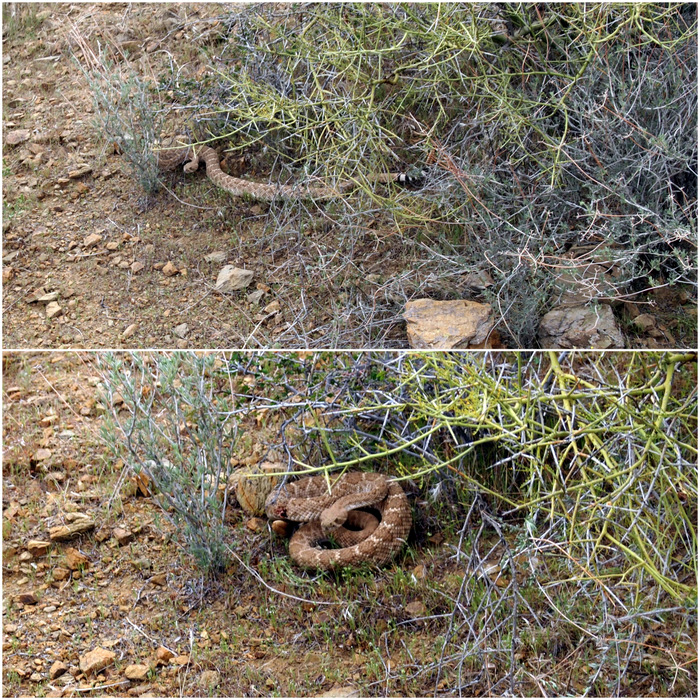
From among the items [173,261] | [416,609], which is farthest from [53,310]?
[416,609]

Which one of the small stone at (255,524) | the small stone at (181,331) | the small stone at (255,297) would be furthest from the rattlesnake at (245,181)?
the small stone at (255,524)

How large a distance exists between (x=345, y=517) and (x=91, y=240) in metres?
2.53

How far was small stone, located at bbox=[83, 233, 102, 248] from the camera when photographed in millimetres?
4988

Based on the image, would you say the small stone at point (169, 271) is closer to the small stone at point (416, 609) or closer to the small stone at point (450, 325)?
the small stone at point (450, 325)

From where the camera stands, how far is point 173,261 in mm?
4816

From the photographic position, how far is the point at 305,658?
3477mm

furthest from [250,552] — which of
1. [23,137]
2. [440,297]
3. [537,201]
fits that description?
[23,137]

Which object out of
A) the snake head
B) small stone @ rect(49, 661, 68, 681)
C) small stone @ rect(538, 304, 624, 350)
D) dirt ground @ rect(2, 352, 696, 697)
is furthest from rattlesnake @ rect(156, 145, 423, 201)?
small stone @ rect(49, 661, 68, 681)

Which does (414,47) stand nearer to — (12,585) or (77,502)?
(77,502)

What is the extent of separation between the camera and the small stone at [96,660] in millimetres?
3461

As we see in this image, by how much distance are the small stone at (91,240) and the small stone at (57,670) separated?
104 inches

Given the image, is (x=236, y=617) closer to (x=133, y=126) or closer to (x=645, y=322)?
(x=645, y=322)

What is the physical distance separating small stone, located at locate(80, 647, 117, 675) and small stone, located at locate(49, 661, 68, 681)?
85mm

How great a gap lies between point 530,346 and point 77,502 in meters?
2.76
